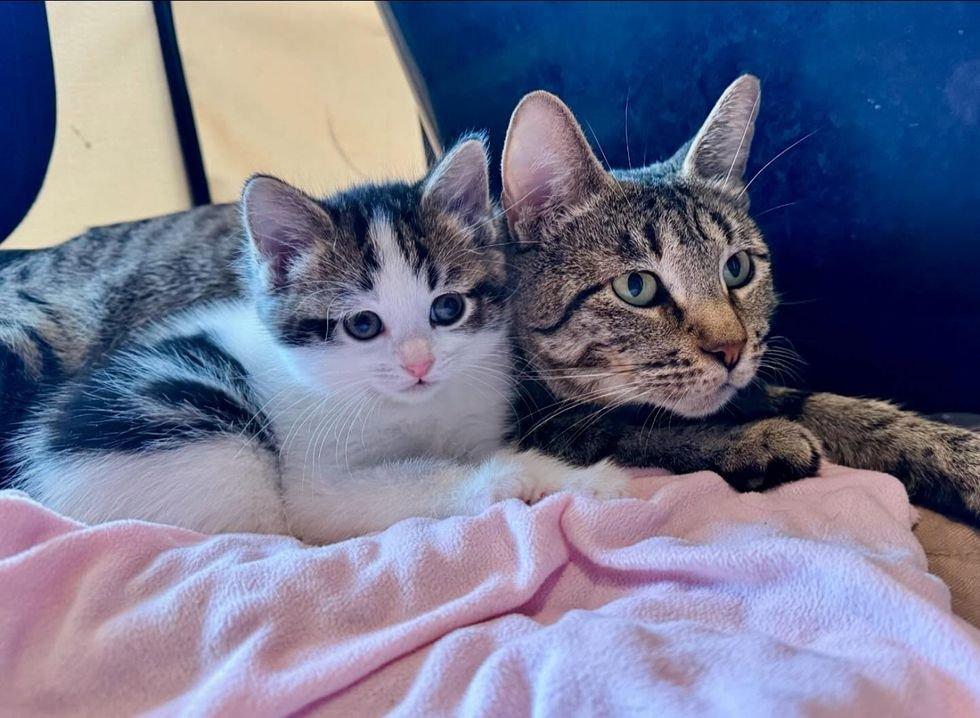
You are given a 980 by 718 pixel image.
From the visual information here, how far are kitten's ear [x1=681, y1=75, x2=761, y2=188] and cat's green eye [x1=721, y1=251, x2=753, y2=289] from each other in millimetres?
152

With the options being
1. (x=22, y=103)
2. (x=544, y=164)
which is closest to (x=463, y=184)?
(x=544, y=164)

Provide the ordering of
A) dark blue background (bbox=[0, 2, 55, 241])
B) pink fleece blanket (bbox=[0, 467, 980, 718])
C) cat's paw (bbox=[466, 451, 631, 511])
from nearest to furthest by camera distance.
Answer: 1. pink fleece blanket (bbox=[0, 467, 980, 718])
2. cat's paw (bbox=[466, 451, 631, 511])
3. dark blue background (bbox=[0, 2, 55, 241])

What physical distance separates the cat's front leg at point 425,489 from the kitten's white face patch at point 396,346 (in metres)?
0.11

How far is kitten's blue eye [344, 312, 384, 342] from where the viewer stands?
1089 millimetres

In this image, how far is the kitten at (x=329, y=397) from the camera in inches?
40.8

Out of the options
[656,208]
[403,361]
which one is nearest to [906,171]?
[656,208]

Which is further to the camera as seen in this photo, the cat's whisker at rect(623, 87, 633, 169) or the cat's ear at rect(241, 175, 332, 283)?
the cat's whisker at rect(623, 87, 633, 169)

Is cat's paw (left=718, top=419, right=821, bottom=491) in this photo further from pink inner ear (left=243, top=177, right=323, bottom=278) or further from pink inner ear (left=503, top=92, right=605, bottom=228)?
pink inner ear (left=243, top=177, right=323, bottom=278)

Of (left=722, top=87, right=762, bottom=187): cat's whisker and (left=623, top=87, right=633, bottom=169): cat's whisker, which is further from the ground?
(left=623, top=87, right=633, bottom=169): cat's whisker

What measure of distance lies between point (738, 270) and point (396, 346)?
512mm

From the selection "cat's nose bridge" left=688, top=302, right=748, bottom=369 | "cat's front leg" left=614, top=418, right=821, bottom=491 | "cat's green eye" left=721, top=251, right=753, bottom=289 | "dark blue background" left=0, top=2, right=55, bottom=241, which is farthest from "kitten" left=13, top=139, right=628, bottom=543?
"dark blue background" left=0, top=2, right=55, bottom=241

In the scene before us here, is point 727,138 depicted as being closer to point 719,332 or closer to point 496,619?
point 719,332

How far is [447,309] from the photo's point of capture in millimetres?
1120

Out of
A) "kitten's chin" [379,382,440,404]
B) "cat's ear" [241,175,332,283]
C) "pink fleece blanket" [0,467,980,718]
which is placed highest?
"cat's ear" [241,175,332,283]
